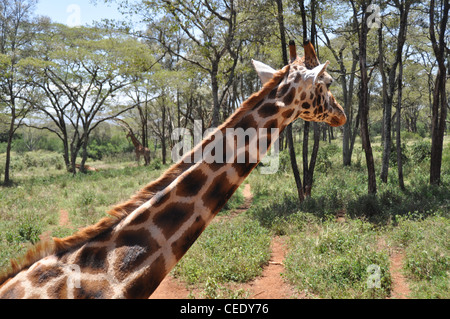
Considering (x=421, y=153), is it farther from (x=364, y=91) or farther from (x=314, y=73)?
(x=314, y=73)

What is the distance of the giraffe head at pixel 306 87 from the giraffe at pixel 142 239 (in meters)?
0.32

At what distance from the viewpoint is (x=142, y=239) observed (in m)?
1.91

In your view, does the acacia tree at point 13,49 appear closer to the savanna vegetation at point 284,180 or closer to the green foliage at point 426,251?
the savanna vegetation at point 284,180

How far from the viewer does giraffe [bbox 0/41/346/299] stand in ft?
5.81

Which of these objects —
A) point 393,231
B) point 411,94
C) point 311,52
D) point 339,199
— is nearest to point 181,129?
point 411,94

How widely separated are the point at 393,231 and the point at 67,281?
19.8 ft

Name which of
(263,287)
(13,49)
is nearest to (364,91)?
(263,287)

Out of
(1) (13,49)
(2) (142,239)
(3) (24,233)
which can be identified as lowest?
(3) (24,233)

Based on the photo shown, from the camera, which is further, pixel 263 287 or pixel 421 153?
pixel 421 153

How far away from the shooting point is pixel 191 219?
2092 mm

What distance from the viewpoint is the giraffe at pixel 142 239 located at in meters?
1.77

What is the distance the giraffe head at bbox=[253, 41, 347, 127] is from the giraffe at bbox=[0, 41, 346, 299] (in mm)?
320

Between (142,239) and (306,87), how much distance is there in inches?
76.0

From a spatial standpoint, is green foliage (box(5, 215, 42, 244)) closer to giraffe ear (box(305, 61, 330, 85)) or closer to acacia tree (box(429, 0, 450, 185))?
giraffe ear (box(305, 61, 330, 85))
